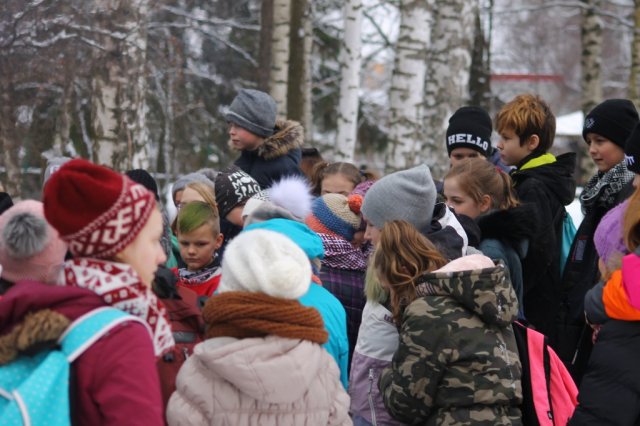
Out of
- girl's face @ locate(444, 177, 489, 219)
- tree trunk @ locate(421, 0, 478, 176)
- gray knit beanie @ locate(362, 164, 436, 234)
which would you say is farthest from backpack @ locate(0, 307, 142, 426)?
tree trunk @ locate(421, 0, 478, 176)

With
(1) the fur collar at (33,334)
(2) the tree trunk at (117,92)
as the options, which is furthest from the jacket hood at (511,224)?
(2) the tree trunk at (117,92)

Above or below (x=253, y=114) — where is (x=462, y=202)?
below

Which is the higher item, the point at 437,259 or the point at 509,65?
the point at 509,65

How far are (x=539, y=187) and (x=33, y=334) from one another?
139 inches

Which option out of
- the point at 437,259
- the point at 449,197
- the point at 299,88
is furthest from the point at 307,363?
the point at 299,88

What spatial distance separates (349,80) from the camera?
453 inches

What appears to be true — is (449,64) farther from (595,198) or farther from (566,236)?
(595,198)

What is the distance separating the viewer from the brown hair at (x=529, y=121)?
533 cm

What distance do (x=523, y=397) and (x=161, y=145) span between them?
1619 cm

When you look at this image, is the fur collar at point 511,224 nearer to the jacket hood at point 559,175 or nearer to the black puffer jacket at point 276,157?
the jacket hood at point 559,175

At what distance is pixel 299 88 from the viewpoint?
14.1 meters

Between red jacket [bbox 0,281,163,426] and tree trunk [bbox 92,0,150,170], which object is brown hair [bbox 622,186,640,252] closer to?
red jacket [bbox 0,281,163,426]

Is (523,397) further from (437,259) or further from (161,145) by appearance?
(161,145)

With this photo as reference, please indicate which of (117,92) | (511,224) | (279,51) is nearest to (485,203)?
(511,224)
